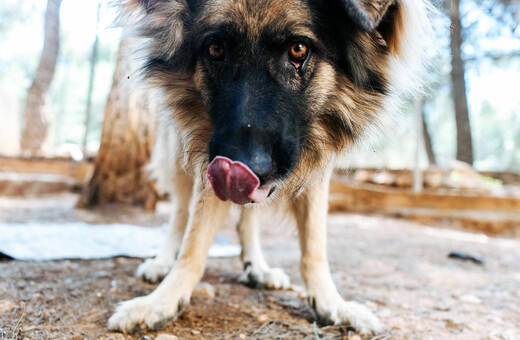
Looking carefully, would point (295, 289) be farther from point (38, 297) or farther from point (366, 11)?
point (366, 11)

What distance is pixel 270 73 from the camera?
161 centimetres

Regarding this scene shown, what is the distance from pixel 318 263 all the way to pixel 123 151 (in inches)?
131

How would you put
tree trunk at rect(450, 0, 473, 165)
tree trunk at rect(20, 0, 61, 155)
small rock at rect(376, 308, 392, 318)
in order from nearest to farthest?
small rock at rect(376, 308, 392, 318), tree trunk at rect(450, 0, 473, 165), tree trunk at rect(20, 0, 61, 155)

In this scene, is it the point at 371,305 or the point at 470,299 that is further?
the point at 470,299

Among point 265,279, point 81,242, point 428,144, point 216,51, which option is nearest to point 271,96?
point 216,51

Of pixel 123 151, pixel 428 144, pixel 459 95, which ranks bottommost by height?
pixel 123 151

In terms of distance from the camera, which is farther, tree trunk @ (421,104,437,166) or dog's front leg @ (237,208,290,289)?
tree trunk @ (421,104,437,166)

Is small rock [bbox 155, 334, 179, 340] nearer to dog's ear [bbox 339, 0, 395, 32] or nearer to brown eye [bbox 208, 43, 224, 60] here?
brown eye [bbox 208, 43, 224, 60]

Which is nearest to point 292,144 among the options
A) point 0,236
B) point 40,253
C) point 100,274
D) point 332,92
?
point 332,92

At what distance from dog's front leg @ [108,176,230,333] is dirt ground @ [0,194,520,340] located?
69mm

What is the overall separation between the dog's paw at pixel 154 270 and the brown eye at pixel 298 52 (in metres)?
1.61

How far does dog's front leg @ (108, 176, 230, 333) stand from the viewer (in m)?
1.71

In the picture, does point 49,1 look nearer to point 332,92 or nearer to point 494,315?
point 332,92

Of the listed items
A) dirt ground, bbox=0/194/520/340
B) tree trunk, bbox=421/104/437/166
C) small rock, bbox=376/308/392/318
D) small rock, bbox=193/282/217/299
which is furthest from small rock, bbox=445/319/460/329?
tree trunk, bbox=421/104/437/166
